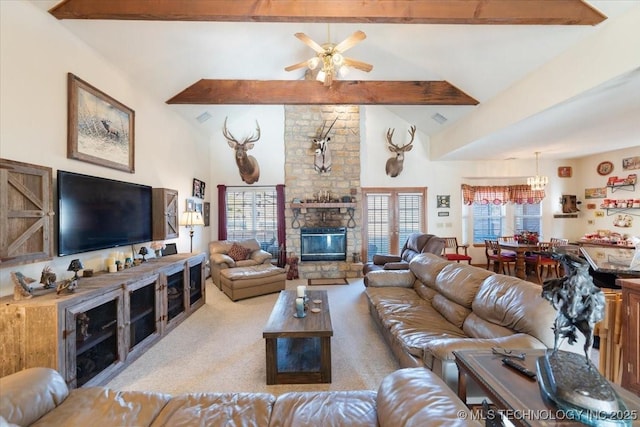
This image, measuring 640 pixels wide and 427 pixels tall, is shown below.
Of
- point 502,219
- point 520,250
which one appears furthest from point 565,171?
point 520,250

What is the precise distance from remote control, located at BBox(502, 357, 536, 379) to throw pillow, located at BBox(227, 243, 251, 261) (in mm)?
4710

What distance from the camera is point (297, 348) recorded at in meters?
2.76

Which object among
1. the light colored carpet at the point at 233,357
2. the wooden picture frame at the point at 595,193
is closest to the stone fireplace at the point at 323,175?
the light colored carpet at the point at 233,357

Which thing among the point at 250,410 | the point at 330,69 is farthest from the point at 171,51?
the point at 250,410

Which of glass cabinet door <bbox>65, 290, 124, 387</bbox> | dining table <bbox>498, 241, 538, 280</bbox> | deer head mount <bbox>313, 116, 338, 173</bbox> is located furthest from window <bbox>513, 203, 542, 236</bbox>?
glass cabinet door <bbox>65, 290, 124, 387</bbox>

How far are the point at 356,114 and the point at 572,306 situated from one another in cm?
587

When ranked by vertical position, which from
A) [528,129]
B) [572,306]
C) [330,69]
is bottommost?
[572,306]

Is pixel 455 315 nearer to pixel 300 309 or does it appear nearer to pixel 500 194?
pixel 300 309

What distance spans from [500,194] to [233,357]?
22.7 ft

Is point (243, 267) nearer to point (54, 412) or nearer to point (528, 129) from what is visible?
point (54, 412)

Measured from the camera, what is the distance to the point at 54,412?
1261 mm

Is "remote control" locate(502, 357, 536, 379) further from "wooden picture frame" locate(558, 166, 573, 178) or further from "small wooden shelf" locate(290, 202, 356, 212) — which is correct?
"wooden picture frame" locate(558, 166, 573, 178)

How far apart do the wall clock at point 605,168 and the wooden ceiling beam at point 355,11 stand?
5.38m

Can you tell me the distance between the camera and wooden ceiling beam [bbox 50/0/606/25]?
2.39m
